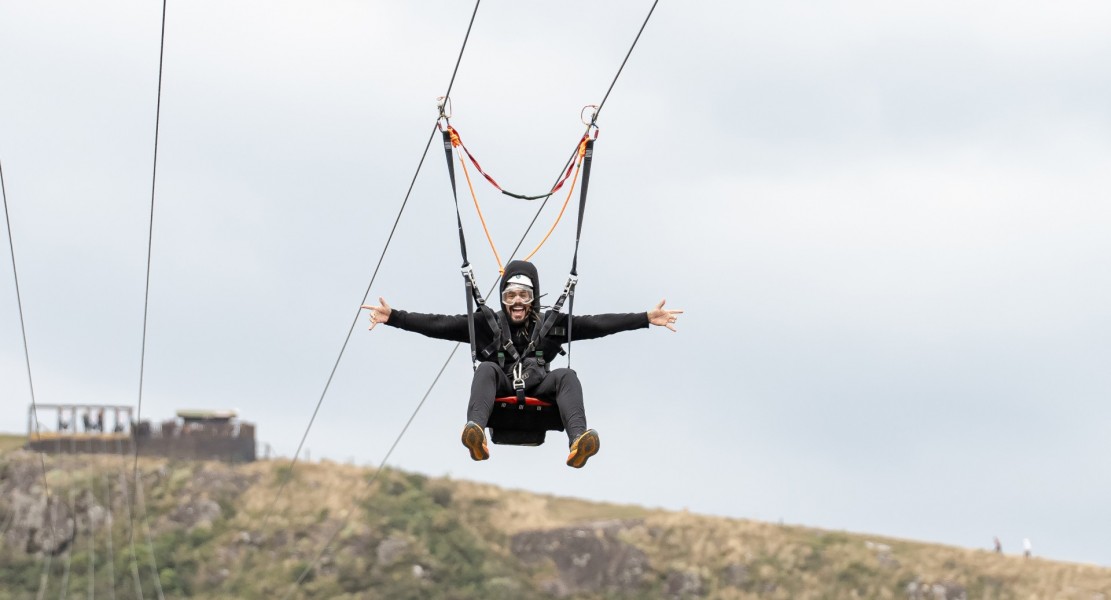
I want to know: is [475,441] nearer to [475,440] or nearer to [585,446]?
[475,440]

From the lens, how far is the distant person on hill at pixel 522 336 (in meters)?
18.1

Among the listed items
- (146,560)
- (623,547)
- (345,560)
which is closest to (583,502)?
(623,547)

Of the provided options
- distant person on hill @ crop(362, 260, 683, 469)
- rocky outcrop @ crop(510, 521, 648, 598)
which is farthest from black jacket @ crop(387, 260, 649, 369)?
rocky outcrop @ crop(510, 521, 648, 598)

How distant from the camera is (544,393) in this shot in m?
18.8

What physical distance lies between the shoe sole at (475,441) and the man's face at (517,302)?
5.68ft

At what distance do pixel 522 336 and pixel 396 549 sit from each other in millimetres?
55621

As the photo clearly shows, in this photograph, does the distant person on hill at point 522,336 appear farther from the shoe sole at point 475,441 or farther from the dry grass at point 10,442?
the dry grass at point 10,442

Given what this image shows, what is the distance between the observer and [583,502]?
85.2 metres

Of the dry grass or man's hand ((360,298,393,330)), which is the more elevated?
the dry grass

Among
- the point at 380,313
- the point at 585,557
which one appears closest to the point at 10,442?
the point at 585,557

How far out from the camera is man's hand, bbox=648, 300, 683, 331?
19.2m

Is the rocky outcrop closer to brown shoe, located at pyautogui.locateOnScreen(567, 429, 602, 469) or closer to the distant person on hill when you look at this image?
the distant person on hill

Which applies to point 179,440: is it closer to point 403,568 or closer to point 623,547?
point 403,568

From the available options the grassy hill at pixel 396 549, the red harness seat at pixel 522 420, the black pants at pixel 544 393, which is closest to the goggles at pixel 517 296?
the black pants at pixel 544 393
